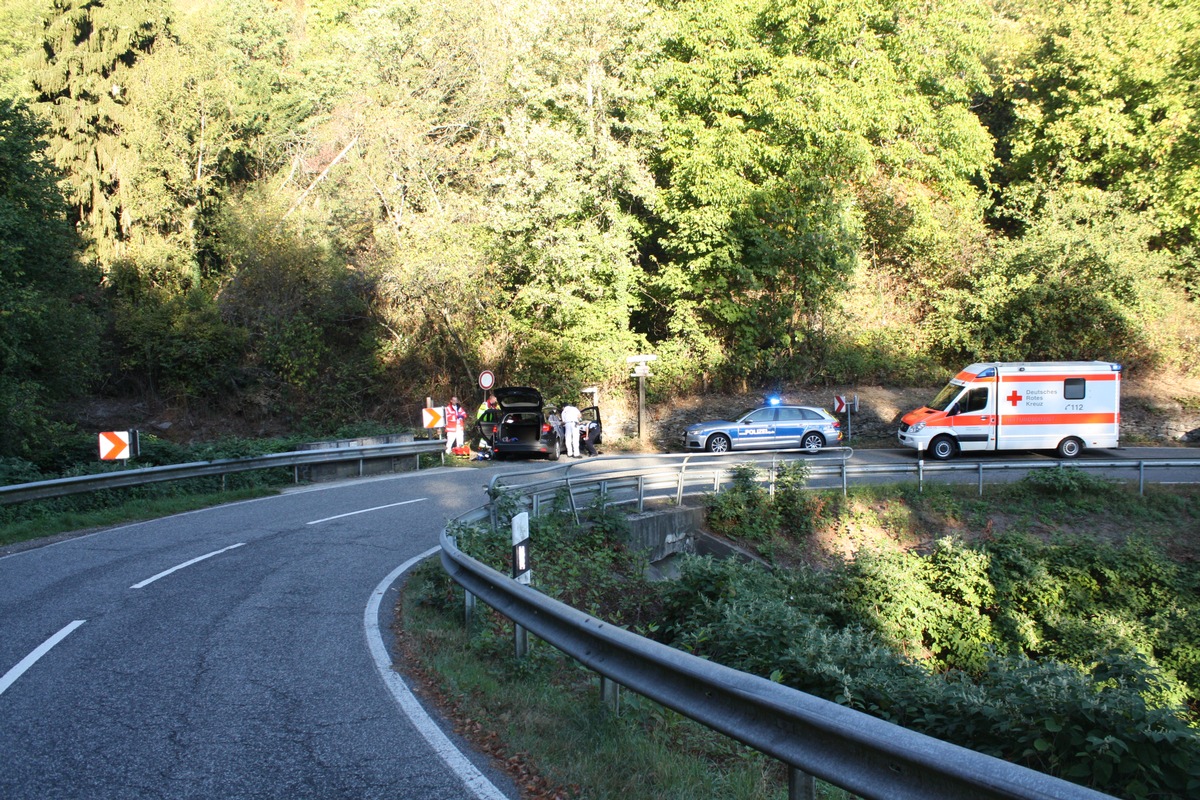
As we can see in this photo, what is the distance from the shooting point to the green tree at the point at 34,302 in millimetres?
19688

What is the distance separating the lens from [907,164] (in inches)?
1314

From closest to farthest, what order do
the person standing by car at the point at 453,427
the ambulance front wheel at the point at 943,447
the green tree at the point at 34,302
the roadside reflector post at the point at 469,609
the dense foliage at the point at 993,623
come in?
the dense foliage at the point at 993,623 → the roadside reflector post at the point at 469,609 → the green tree at the point at 34,302 → the ambulance front wheel at the point at 943,447 → the person standing by car at the point at 453,427

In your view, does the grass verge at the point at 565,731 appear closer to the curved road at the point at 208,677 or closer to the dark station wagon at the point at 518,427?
the curved road at the point at 208,677

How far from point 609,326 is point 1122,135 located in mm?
20898

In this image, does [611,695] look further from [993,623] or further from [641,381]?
[641,381]

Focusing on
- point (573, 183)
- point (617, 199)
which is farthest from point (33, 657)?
point (617, 199)

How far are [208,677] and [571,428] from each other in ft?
63.9

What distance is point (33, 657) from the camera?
680cm

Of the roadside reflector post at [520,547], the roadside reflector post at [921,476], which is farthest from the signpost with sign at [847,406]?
the roadside reflector post at [520,547]

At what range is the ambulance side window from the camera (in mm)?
24453

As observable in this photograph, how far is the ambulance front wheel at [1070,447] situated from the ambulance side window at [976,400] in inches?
105

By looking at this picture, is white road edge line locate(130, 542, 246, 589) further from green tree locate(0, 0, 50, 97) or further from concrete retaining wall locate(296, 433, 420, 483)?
green tree locate(0, 0, 50, 97)

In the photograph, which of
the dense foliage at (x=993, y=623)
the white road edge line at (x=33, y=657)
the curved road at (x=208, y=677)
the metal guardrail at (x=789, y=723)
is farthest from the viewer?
the white road edge line at (x=33, y=657)

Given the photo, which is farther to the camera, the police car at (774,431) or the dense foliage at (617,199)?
the dense foliage at (617,199)
